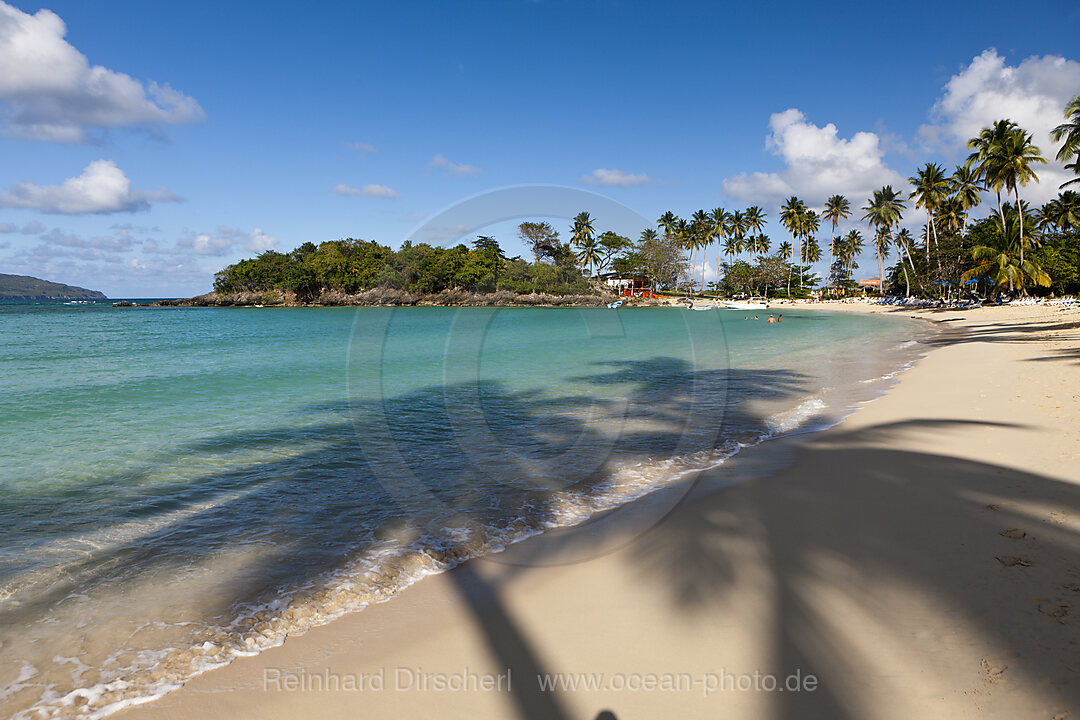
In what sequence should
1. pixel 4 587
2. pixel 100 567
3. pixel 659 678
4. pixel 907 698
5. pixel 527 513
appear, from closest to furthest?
1. pixel 907 698
2. pixel 659 678
3. pixel 4 587
4. pixel 100 567
5. pixel 527 513

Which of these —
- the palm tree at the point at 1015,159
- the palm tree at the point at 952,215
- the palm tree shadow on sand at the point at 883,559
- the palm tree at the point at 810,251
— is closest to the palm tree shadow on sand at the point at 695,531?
the palm tree shadow on sand at the point at 883,559

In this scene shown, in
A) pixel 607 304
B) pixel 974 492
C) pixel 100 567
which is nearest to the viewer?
pixel 100 567

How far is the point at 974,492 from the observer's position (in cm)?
621

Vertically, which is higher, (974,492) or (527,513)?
(974,492)

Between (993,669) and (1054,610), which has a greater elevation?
(1054,610)

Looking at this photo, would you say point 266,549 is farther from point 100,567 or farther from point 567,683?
point 567,683

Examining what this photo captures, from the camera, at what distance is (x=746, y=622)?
413 centimetres

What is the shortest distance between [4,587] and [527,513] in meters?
5.64

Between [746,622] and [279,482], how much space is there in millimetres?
7527

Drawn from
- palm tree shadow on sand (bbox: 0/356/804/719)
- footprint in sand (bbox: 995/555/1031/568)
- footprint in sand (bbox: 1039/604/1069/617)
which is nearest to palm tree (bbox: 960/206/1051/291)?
palm tree shadow on sand (bbox: 0/356/804/719)

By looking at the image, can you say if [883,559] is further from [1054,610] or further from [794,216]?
[794,216]

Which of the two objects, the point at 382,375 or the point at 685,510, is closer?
the point at 685,510

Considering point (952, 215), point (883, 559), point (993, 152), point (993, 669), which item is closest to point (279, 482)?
point (883, 559)

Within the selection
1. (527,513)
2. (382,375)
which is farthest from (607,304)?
(527,513)
